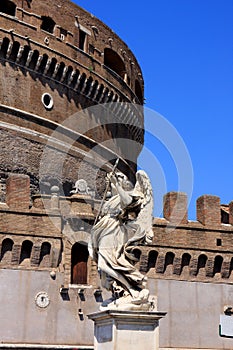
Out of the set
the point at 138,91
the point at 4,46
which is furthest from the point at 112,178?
the point at 138,91

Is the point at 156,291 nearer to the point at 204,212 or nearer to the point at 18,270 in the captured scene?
the point at 204,212

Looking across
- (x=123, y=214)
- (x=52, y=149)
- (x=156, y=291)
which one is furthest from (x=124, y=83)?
(x=123, y=214)

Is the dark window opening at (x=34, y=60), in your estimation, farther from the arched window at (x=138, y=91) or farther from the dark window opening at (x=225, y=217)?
the dark window opening at (x=225, y=217)

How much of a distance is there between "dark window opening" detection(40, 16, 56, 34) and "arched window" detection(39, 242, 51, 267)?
1197 cm

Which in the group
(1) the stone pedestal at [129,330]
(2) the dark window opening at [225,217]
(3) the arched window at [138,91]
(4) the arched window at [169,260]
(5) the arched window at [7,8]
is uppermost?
(3) the arched window at [138,91]

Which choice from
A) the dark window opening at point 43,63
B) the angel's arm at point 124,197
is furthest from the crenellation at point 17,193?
the angel's arm at point 124,197

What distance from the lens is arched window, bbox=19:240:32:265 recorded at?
1652 centimetres

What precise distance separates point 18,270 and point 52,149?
355 inches

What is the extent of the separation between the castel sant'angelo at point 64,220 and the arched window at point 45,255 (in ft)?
0.08

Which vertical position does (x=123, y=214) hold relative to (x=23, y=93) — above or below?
below

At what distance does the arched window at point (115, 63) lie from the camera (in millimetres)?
29016

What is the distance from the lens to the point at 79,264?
1708 cm

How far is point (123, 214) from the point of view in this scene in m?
7.47

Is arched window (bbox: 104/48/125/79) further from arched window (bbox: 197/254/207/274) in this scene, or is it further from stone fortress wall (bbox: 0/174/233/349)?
arched window (bbox: 197/254/207/274)
